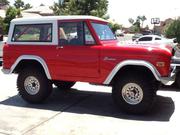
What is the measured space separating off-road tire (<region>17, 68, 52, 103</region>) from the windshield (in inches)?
64.2

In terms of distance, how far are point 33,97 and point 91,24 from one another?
2.21m

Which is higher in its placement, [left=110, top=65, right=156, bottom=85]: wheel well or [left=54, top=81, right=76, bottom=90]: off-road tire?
[left=110, top=65, right=156, bottom=85]: wheel well

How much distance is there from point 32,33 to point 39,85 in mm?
1255

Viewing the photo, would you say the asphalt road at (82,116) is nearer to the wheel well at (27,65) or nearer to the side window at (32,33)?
the wheel well at (27,65)

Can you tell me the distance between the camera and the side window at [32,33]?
8164 mm

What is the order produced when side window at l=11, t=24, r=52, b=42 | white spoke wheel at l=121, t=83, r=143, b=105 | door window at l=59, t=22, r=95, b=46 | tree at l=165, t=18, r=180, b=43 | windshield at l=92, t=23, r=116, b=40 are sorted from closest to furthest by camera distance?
white spoke wheel at l=121, t=83, r=143, b=105, door window at l=59, t=22, r=95, b=46, windshield at l=92, t=23, r=116, b=40, side window at l=11, t=24, r=52, b=42, tree at l=165, t=18, r=180, b=43

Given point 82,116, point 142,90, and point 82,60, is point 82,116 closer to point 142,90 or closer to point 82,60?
point 82,60

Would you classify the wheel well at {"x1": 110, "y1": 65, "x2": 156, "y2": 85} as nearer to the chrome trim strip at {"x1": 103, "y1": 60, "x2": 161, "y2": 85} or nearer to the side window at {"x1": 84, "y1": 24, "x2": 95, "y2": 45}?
the chrome trim strip at {"x1": 103, "y1": 60, "x2": 161, "y2": 85}

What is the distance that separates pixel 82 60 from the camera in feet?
25.2

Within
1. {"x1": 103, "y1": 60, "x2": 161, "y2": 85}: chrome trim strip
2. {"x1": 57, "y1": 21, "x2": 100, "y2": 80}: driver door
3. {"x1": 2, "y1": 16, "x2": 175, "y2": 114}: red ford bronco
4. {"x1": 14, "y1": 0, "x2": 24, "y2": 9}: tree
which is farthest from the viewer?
{"x1": 14, "y1": 0, "x2": 24, "y2": 9}: tree

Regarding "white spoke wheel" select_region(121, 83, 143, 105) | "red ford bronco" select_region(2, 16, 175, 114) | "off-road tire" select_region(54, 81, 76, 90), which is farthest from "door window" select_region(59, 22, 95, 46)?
"off-road tire" select_region(54, 81, 76, 90)

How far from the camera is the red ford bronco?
716cm

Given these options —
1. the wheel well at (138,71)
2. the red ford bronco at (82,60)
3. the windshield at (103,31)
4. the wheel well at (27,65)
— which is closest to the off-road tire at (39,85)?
the red ford bronco at (82,60)

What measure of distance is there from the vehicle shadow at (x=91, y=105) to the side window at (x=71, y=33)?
148 centimetres
